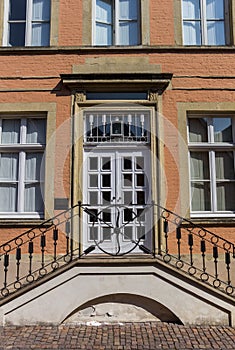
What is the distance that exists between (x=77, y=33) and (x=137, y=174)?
335 centimetres

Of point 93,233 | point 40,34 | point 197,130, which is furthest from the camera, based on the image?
point 40,34

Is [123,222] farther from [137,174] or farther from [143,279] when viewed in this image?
[143,279]

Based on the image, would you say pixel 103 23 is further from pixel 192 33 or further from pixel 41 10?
pixel 192 33

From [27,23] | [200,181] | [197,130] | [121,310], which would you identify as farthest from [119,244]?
[27,23]

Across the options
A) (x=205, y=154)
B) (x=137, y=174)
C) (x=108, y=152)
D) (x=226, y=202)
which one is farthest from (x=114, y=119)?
(x=226, y=202)

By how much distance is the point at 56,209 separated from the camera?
25.4 ft

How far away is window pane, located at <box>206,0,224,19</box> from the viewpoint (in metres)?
8.92

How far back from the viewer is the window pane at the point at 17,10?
8.90 metres

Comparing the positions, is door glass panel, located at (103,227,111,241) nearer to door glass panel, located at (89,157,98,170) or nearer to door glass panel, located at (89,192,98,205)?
door glass panel, located at (89,192,98,205)

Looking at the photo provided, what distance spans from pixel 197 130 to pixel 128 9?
3.21 m

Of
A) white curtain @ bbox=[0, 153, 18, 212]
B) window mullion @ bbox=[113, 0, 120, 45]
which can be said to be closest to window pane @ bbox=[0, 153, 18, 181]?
white curtain @ bbox=[0, 153, 18, 212]

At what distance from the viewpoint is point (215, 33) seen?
29.0 ft

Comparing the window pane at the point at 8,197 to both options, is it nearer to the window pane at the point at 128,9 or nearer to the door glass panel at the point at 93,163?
the door glass panel at the point at 93,163

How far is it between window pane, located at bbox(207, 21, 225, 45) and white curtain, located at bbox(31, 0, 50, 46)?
142 inches
